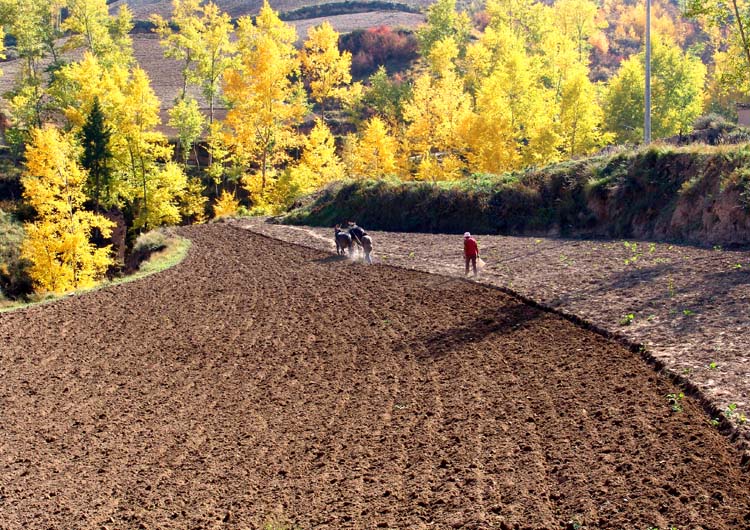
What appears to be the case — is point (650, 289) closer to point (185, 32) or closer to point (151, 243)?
point (151, 243)

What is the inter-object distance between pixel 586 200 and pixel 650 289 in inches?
548

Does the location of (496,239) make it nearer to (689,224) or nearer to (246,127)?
(689,224)

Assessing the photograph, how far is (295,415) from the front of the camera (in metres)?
14.8

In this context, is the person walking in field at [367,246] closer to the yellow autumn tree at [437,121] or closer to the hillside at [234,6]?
the yellow autumn tree at [437,121]

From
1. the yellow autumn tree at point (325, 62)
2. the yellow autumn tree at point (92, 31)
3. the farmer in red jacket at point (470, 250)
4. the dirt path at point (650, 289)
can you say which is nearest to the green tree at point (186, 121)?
the yellow autumn tree at point (325, 62)

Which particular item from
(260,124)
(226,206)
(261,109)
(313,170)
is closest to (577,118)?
(313,170)

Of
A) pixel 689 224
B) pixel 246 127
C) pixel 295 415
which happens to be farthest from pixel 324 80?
pixel 295 415

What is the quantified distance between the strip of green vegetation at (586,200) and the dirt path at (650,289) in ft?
6.03

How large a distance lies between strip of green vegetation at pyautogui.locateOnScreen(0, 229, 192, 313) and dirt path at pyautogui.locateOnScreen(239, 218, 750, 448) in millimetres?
9293

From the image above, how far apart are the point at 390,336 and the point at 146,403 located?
6080 millimetres

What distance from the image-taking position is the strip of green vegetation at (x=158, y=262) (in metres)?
31.8

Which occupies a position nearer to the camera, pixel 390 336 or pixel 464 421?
pixel 464 421

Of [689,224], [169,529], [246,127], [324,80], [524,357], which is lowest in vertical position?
[169,529]

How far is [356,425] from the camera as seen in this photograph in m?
13.9
